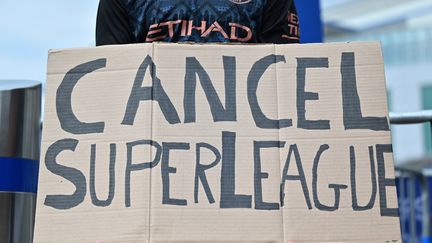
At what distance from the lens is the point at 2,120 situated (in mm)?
2816

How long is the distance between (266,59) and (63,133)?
0.61m

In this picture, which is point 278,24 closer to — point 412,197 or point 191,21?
point 191,21

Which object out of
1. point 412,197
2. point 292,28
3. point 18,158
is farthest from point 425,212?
point 18,158

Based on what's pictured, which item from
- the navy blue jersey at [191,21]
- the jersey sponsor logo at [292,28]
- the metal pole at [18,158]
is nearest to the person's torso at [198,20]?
the navy blue jersey at [191,21]

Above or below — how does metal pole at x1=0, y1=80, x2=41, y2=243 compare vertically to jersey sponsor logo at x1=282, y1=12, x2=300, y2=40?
below

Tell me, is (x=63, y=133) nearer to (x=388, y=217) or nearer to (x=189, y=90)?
(x=189, y=90)

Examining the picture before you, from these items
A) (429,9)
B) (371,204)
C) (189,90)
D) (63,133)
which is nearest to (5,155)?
(63,133)

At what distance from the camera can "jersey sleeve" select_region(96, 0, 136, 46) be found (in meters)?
2.46

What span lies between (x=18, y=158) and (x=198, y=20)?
93cm

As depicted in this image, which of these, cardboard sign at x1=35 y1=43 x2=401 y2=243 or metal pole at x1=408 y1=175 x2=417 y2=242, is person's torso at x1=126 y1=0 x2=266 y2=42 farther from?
metal pole at x1=408 y1=175 x2=417 y2=242

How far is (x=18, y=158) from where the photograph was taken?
2.84 m

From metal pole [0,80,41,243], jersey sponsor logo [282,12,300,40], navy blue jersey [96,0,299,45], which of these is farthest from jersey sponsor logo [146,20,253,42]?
metal pole [0,80,41,243]

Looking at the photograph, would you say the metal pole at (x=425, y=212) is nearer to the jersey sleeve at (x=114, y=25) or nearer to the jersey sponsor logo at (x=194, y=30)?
the jersey sponsor logo at (x=194, y=30)

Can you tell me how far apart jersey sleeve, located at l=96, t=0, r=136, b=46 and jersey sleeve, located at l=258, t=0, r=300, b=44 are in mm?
439
